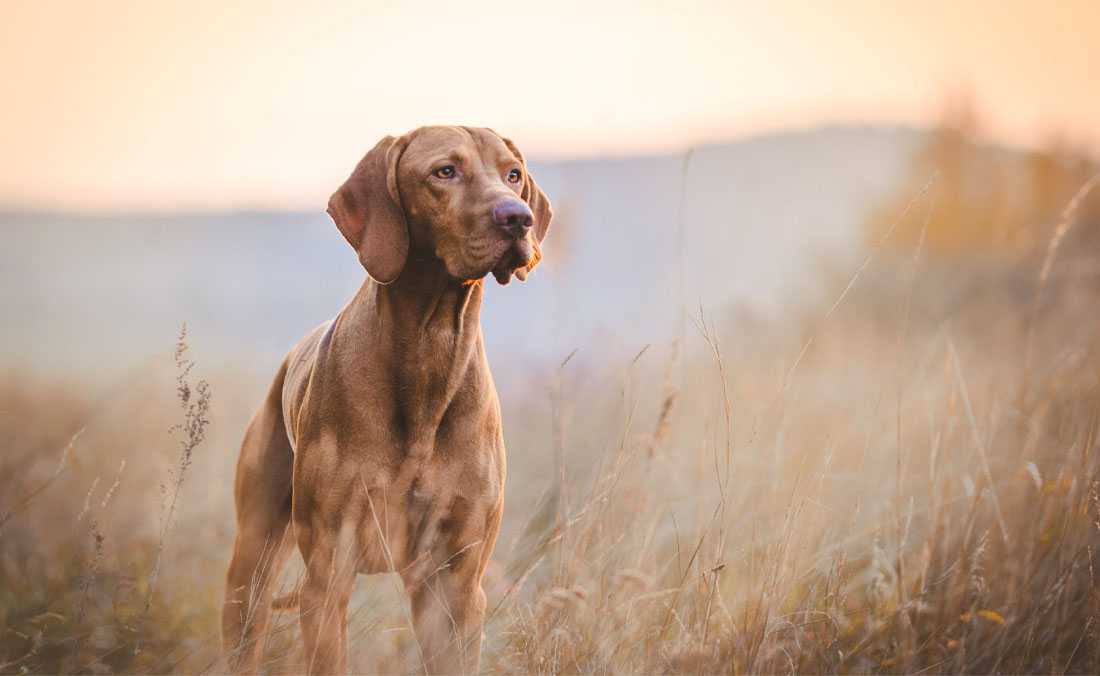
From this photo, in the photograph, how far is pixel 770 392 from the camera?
8570 mm

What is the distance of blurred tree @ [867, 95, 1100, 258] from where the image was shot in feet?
49.3

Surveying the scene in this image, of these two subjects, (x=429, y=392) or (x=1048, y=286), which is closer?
(x=429, y=392)

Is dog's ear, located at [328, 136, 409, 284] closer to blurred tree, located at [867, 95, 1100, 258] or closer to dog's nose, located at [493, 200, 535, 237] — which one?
dog's nose, located at [493, 200, 535, 237]

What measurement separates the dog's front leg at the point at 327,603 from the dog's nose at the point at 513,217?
1.27 meters

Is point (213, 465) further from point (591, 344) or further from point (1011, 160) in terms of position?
point (1011, 160)

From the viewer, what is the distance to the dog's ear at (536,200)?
4.23m

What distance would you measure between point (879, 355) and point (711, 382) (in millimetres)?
1620

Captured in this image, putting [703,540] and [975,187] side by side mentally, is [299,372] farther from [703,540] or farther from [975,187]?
[975,187]

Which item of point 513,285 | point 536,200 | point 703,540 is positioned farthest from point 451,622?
point 513,285

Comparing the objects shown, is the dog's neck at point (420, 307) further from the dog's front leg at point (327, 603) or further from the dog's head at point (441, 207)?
the dog's front leg at point (327, 603)

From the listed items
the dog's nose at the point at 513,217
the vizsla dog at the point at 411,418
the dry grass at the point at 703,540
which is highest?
the dog's nose at the point at 513,217

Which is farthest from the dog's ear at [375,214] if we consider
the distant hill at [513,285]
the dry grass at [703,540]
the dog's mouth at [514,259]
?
the distant hill at [513,285]

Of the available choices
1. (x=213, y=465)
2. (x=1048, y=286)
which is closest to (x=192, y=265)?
(x=213, y=465)

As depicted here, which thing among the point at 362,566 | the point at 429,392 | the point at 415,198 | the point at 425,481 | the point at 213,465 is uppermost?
the point at 415,198
